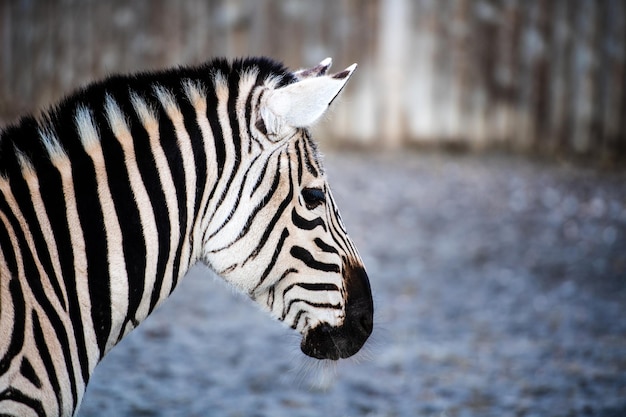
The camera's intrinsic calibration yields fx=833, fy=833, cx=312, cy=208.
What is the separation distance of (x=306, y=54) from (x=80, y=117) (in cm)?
1033

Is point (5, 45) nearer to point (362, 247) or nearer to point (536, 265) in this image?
point (362, 247)

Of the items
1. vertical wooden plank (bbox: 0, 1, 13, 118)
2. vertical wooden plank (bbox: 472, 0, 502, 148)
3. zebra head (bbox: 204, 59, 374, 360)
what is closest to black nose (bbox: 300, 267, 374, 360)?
zebra head (bbox: 204, 59, 374, 360)

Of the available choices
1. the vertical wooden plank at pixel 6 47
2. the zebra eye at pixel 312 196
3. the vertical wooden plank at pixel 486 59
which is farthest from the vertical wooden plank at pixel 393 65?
the zebra eye at pixel 312 196

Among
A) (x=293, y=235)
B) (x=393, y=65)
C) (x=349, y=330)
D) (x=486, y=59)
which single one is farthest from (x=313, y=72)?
(x=486, y=59)

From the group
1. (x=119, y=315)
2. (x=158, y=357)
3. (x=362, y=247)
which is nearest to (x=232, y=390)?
(x=158, y=357)

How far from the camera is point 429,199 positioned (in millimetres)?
9977

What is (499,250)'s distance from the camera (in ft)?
27.1

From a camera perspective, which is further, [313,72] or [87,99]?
[313,72]

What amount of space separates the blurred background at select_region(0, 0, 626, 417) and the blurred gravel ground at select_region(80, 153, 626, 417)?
2 centimetres

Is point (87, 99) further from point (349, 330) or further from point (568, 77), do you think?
point (568, 77)

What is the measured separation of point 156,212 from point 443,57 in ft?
34.8

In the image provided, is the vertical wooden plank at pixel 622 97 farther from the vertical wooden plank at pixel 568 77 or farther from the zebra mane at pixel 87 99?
the zebra mane at pixel 87 99

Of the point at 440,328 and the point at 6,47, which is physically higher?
the point at 6,47

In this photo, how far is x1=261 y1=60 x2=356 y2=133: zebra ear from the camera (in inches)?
95.5
